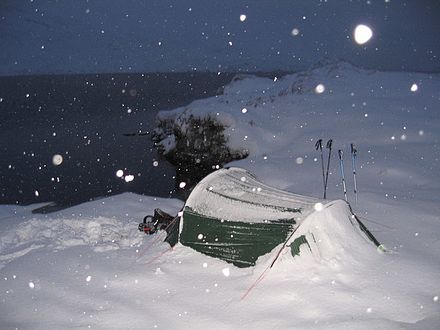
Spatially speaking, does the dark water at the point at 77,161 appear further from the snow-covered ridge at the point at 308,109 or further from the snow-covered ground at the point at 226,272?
the snow-covered ground at the point at 226,272

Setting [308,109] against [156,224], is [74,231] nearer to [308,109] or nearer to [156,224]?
[156,224]

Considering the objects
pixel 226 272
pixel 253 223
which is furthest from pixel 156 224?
pixel 253 223

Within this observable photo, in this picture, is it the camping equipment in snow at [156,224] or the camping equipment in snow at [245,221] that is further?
the camping equipment in snow at [156,224]

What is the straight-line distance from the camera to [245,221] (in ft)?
27.0

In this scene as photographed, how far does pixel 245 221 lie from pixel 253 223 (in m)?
0.21

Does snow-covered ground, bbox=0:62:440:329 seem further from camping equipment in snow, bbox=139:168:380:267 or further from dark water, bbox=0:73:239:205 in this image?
dark water, bbox=0:73:239:205

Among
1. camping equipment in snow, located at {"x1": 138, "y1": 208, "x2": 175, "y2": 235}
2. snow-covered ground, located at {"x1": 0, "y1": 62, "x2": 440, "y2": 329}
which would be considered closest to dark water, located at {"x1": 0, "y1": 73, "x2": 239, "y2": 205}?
snow-covered ground, located at {"x1": 0, "y1": 62, "x2": 440, "y2": 329}

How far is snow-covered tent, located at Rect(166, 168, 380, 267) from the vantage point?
7801 millimetres

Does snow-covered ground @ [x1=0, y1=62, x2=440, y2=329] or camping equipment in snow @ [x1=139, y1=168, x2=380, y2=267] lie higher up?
camping equipment in snow @ [x1=139, y1=168, x2=380, y2=267]

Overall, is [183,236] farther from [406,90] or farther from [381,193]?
[406,90]

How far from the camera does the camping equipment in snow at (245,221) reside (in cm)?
785

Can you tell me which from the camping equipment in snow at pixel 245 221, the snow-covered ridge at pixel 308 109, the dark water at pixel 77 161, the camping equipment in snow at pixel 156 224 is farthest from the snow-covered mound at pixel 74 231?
the snow-covered ridge at pixel 308 109

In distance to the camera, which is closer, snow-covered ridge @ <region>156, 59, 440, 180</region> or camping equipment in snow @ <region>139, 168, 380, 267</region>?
camping equipment in snow @ <region>139, 168, 380, 267</region>

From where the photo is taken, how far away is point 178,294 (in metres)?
7.46
